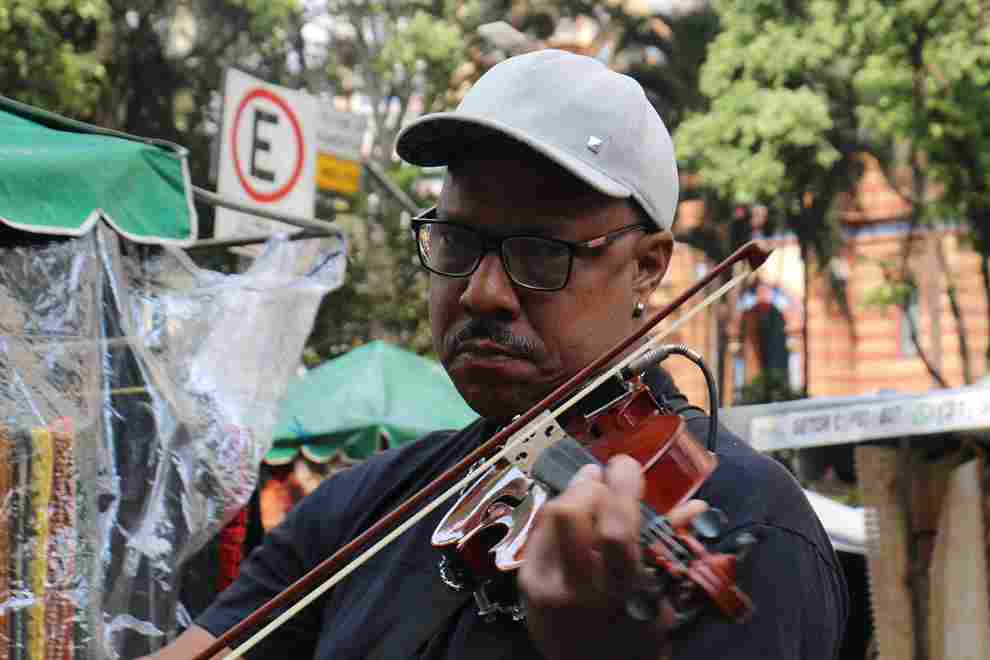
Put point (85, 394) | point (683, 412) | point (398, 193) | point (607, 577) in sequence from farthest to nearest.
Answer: point (398, 193)
point (85, 394)
point (683, 412)
point (607, 577)

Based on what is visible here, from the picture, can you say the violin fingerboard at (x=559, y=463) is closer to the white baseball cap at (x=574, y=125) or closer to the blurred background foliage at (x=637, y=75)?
the white baseball cap at (x=574, y=125)

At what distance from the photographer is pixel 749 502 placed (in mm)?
1666

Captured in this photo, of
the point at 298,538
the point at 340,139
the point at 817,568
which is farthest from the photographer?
the point at 340,139

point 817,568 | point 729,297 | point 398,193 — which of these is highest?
point 817,568

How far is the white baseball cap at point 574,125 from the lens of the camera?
6.40 feet

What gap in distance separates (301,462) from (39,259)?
5.56 meters

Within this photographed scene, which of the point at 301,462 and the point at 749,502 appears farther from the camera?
the point at 301,462

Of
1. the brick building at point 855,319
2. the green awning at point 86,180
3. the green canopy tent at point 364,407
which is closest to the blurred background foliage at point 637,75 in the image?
the brick building at point 855,319

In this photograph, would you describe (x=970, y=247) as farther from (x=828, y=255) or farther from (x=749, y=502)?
(x=749, y=502)

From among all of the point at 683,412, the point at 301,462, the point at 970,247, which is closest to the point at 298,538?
the point at 683,412

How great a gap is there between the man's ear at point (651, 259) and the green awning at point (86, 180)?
229cm

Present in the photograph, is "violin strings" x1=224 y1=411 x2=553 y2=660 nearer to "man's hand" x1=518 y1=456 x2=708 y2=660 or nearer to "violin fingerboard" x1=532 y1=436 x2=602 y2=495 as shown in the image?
"violin fingerboard" x1=532 y1=436 x2=602 y2=495

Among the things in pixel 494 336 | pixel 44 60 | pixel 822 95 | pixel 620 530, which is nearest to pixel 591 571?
pixel 620 530

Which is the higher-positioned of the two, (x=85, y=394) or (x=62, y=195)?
(x=62, y=195)
